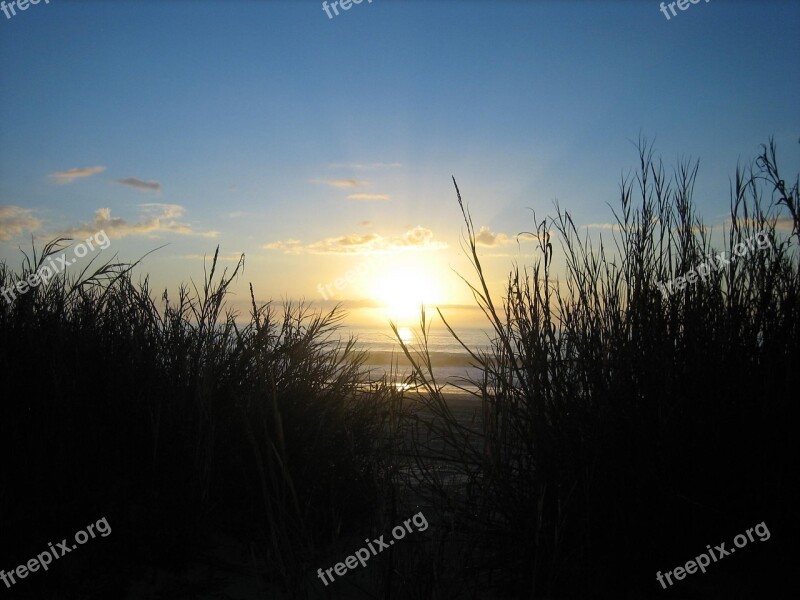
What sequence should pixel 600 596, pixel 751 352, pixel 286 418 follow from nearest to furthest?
pixel 600 596 < pixel 751 352 < pixel 286 418

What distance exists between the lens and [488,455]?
2.97 meters

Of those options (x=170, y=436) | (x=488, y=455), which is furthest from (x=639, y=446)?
(x=170, y=436)

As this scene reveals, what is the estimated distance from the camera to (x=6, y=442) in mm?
3074

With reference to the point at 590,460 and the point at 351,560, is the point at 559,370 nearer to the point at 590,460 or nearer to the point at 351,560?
the point at 590,460

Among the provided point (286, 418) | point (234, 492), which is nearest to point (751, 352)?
point (286, 418)

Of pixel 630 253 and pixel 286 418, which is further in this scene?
pixel 286 418

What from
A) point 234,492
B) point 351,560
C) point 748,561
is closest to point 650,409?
point 748,561

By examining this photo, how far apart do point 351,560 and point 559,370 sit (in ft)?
4.65

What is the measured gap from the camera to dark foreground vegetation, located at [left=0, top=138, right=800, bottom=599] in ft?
9.05

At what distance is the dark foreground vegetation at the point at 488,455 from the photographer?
2760 millimetres

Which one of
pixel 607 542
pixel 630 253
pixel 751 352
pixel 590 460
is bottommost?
pixel 607 542

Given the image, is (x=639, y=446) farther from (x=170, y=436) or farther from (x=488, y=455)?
(x=170, y=436)

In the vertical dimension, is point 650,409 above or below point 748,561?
above

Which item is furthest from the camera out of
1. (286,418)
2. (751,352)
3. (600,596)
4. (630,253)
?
(286,418)
